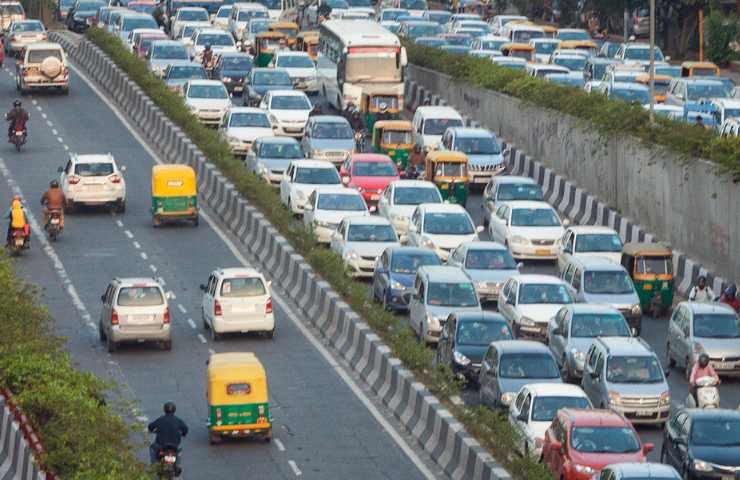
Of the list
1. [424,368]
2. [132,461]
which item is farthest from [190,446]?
[132,461]

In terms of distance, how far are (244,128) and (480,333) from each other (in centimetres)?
2554

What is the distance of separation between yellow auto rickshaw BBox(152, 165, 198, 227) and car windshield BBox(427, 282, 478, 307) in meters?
13.0

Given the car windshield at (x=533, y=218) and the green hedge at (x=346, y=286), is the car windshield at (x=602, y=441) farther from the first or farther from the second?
the car windshield at (x=533, y=218)

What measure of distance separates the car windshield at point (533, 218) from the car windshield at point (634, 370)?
46.0 feet

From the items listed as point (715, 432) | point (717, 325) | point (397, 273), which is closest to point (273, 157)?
point (397, 273)

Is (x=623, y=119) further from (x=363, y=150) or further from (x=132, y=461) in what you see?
(x=132, y=461)

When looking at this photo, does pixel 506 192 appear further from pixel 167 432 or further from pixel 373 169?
pixel 167 432

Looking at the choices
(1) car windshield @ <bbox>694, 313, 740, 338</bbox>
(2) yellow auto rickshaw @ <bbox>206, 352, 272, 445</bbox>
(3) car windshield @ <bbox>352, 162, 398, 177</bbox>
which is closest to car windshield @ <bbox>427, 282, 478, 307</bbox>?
(1) car windshield @ <bbox>694, 313, 740, 338</bbox>

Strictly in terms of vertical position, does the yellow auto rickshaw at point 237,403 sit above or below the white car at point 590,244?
above

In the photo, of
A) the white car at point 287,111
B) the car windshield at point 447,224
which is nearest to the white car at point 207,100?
the white car at point 287,111

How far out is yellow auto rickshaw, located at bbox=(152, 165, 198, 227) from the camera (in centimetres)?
5478

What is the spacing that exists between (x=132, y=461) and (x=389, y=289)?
58.4 feet

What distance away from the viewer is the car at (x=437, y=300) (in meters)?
42.7

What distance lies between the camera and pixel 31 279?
49344 millimetres
